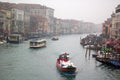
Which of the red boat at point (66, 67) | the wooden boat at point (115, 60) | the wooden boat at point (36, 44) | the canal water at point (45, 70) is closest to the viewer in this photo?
the canal water at point (45, 70)

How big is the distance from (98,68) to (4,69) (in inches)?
360

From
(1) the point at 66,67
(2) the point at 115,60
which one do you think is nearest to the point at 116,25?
(2) the point at 115,60

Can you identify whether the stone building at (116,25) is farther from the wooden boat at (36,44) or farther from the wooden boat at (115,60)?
the wooden boat at (115,60)

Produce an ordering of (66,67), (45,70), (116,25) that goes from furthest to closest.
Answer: (116,25) → (45,70) → (66,67)

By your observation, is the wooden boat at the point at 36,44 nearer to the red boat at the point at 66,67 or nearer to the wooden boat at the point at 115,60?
the wooden boat at the point at 115,60

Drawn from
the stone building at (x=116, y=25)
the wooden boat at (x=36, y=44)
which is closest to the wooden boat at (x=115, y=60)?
the wooden boat at (x=36, y=44)

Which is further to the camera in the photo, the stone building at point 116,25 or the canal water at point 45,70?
the stone building at point 116,25

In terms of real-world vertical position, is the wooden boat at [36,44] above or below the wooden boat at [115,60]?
above

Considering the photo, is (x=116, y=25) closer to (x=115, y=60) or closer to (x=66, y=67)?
(x=115, y=60)

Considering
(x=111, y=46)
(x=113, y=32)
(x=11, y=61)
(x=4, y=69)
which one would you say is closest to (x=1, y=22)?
(x=113, y=32)

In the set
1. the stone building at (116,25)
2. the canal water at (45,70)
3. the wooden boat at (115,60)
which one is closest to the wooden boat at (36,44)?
the stone building at (116,25)

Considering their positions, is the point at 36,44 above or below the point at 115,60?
above

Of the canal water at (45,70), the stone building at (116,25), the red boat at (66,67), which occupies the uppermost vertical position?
the stone building at (116,25)

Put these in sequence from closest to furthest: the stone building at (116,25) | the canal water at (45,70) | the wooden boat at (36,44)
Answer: the canal water at (45,70)
the wooden boat at (36,44)
the stone building at (116,25)
